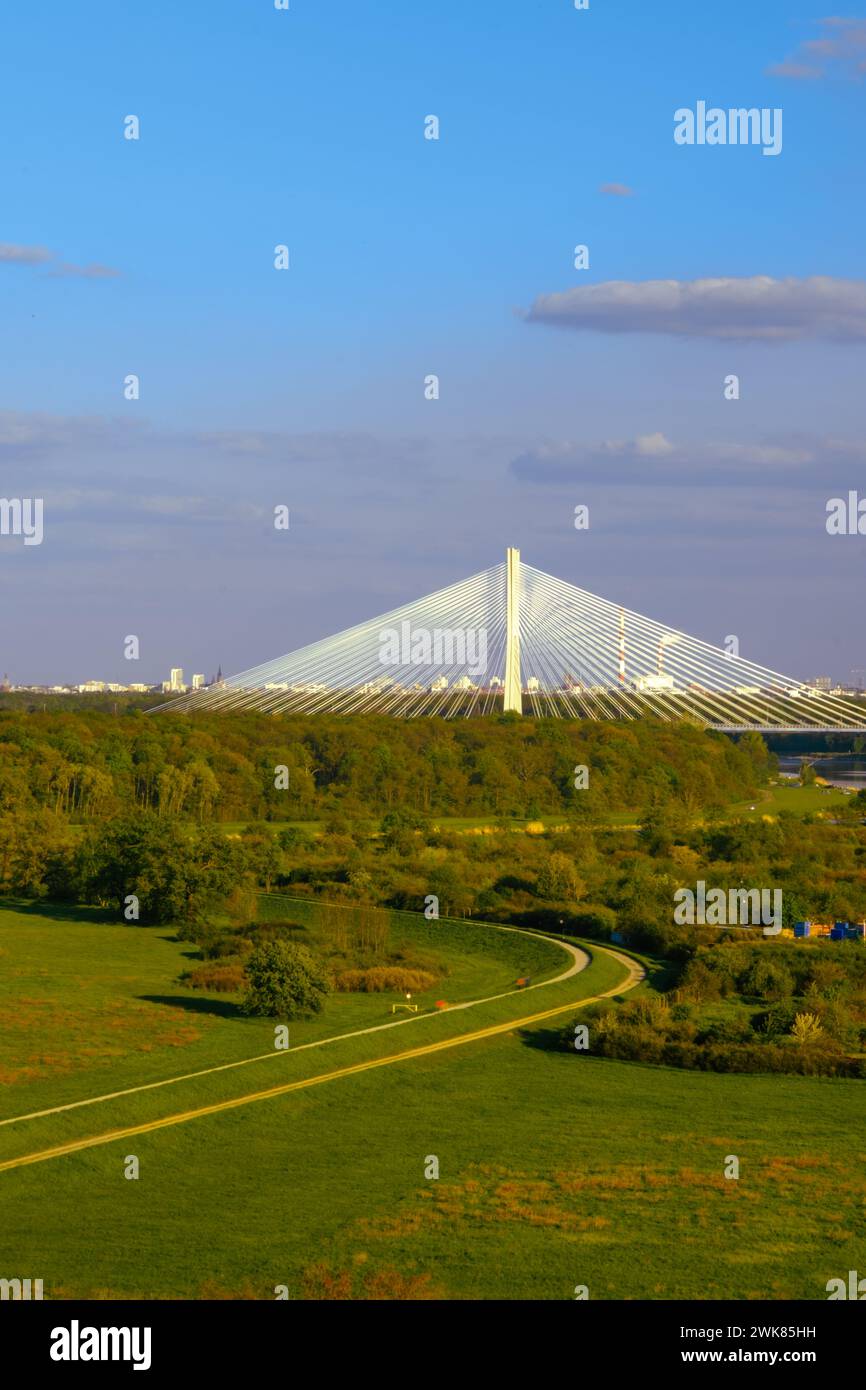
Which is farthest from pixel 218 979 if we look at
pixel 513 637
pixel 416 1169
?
pixel 513 637

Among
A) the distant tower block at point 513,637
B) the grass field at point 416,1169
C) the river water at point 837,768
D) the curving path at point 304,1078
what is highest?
the distant tower block at point 513,637

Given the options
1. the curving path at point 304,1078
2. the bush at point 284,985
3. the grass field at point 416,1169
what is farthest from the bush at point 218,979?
the curving path at point 304,1078

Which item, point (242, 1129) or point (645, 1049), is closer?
point (242, 1129)

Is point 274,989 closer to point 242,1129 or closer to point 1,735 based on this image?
point 242,1129

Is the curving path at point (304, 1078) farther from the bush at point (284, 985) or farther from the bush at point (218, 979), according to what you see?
the bush at point (218, 979)

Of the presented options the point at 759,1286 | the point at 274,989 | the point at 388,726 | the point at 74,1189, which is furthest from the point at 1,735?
the point at 759,1286

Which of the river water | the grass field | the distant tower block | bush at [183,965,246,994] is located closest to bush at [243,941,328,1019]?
the grass field
